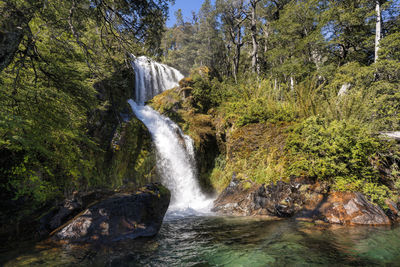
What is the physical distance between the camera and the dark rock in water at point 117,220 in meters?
3.60

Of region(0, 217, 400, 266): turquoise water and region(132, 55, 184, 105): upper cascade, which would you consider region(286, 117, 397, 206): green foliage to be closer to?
region(0, 217, 400, 266): turquoise water

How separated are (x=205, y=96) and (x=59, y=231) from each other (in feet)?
33.0

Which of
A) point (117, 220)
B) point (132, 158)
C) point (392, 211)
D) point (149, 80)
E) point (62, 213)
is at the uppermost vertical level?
point (149, 80)

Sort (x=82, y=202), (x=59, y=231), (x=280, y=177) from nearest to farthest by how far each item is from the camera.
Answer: (x=59, y=231) → (x=82, y=202) → (x=280, y=177)

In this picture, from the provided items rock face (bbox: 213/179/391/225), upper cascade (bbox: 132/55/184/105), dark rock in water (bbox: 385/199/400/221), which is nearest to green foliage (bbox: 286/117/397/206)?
Answer: dark rock in water (bbox: 385/199/400/221)

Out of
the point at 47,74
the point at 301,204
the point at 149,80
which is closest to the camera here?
the point at 47,74

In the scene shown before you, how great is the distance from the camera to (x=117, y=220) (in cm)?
383

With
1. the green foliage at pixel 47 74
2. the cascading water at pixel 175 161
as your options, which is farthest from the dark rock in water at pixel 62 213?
the cascading water at pixel 175 161

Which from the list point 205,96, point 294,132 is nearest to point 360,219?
point 294,132

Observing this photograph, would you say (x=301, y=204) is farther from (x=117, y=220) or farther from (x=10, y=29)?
(x=10, y=29)

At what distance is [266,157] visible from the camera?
652cm

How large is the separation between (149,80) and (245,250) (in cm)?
1649

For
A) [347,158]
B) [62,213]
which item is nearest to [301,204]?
[347,158]

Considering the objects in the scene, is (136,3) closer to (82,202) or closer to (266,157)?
(82,202)
